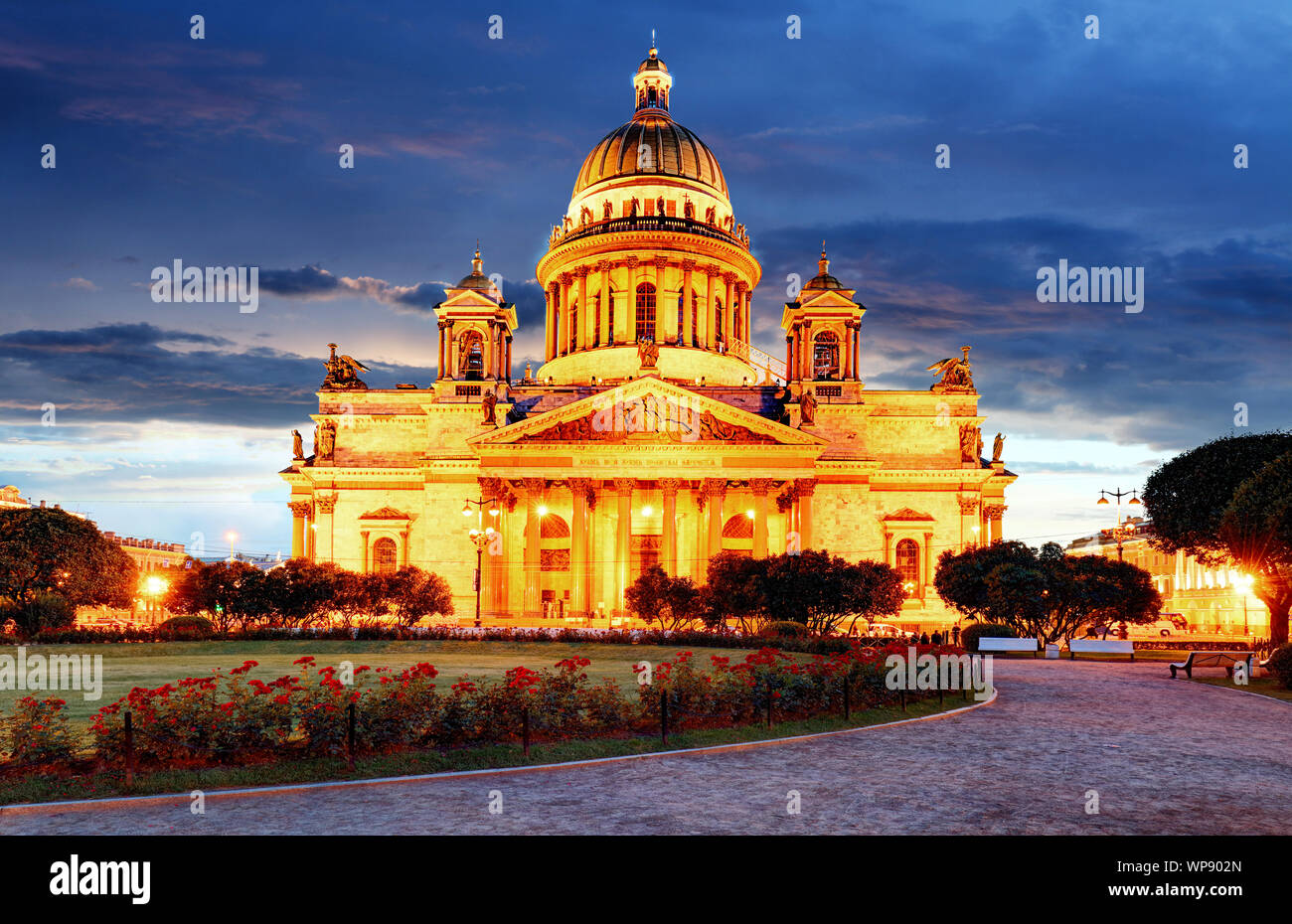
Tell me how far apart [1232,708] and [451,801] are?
20.8 meters

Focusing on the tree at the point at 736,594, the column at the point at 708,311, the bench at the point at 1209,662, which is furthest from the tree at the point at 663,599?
the column at the point at 708,311

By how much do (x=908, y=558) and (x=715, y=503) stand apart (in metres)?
14.4

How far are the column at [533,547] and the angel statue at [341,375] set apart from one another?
50.1 feet

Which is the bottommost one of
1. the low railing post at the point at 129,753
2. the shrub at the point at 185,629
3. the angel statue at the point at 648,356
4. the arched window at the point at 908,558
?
Answer: the shrub at the point at 185,629

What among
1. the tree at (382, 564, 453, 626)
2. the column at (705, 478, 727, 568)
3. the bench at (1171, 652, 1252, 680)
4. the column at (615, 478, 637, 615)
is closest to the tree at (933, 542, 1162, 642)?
the bench at (1171, 652, 1252, 680)

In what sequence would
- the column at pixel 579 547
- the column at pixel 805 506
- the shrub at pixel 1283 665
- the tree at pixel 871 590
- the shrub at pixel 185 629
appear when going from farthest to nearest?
the column at pixel 805 506 < the column at pixel 579 547 < the tree at pixel 871 590 < the shrub at pixel 185 629 < the shrub at pixel 1283 665

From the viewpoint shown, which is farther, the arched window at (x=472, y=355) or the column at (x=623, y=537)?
the arched window at (x=472, y=355)

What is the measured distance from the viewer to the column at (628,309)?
77688 millimetres

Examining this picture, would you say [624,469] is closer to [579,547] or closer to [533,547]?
[579,547]

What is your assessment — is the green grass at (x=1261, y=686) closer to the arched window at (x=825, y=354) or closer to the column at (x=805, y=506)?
the column at (x=805, y=506)

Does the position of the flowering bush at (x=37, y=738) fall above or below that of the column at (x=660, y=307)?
below

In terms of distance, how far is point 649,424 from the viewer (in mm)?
63094

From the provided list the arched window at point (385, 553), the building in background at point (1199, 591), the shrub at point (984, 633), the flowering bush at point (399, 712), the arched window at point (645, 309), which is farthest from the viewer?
the building in background at point (1199, 591)
